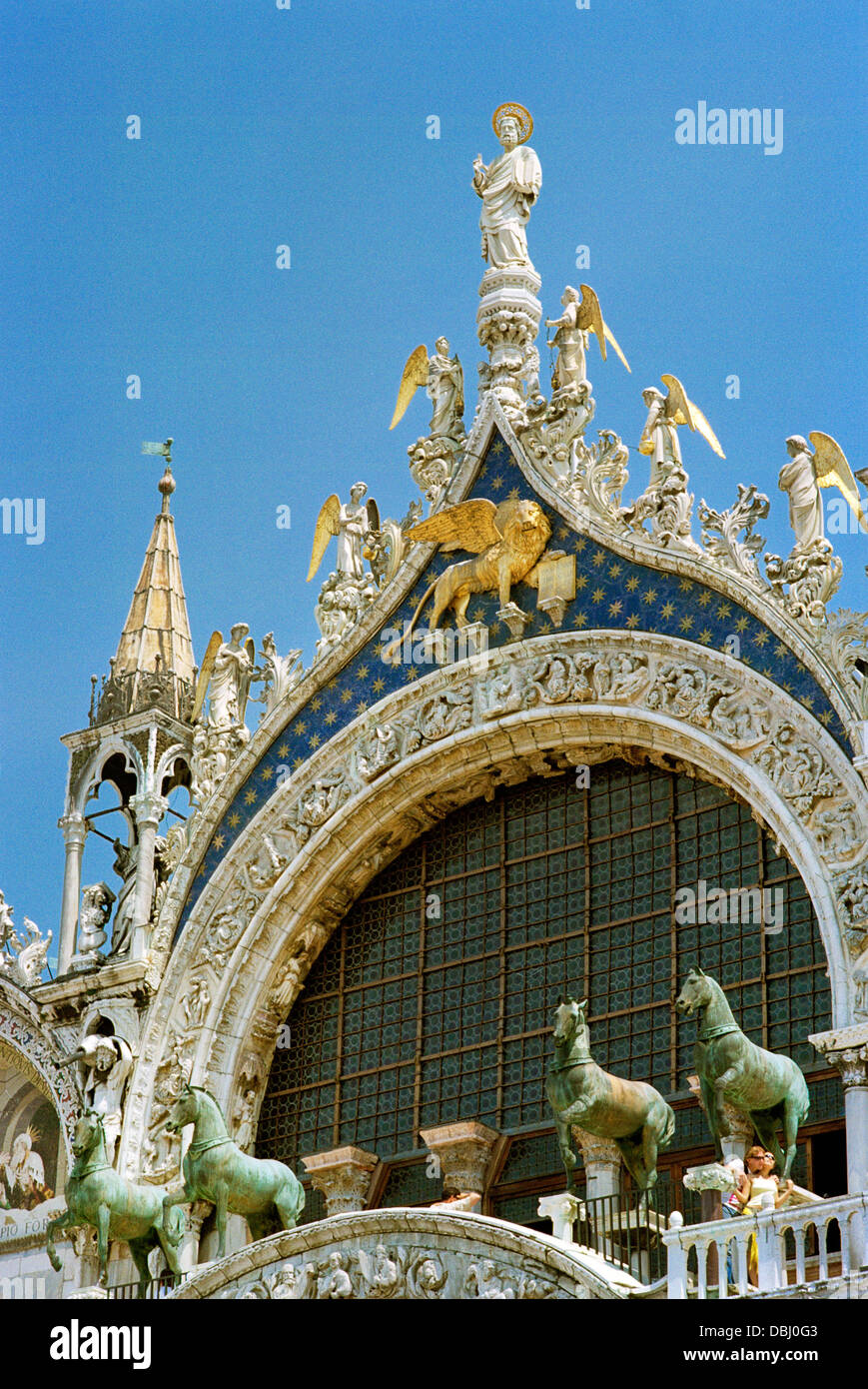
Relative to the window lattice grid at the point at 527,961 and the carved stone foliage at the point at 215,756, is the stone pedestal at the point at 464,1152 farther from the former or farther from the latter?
the carved stone foliage at the point at 215,756

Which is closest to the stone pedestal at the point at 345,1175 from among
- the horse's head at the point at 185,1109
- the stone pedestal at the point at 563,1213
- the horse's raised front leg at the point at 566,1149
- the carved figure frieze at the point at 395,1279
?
the horse's head at the point at 185,1109

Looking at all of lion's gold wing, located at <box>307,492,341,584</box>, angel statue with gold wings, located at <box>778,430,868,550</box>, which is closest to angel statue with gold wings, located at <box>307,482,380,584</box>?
lion's gold wing, located at <box>307,492,341,584</box>

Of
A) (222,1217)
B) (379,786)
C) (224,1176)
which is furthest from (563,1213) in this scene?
(379,786)

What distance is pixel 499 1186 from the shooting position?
81.8 feet

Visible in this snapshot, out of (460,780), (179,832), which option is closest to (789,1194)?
(460,780)

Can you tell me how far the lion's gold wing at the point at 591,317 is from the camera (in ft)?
91.0

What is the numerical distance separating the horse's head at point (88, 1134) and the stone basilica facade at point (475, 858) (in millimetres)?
1290

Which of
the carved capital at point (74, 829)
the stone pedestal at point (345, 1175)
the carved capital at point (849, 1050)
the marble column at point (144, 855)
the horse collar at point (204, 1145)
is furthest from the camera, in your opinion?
the carved capital at point (74, 829)

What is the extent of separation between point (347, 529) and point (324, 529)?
1.58 feet

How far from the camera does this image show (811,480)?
2494 centimetres

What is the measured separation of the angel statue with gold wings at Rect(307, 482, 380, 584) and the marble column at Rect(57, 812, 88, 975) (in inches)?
144

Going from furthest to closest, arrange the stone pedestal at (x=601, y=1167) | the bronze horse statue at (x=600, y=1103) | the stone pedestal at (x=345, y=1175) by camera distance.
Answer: the stone pedestal at (x=345, y=1175)
the stone pedestal at (x=601, y=1167)
the bronze horse statue at (x=600, y=1103)

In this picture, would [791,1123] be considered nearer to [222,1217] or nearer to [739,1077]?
[739,1077]

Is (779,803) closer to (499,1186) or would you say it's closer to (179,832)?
(499,1186)
